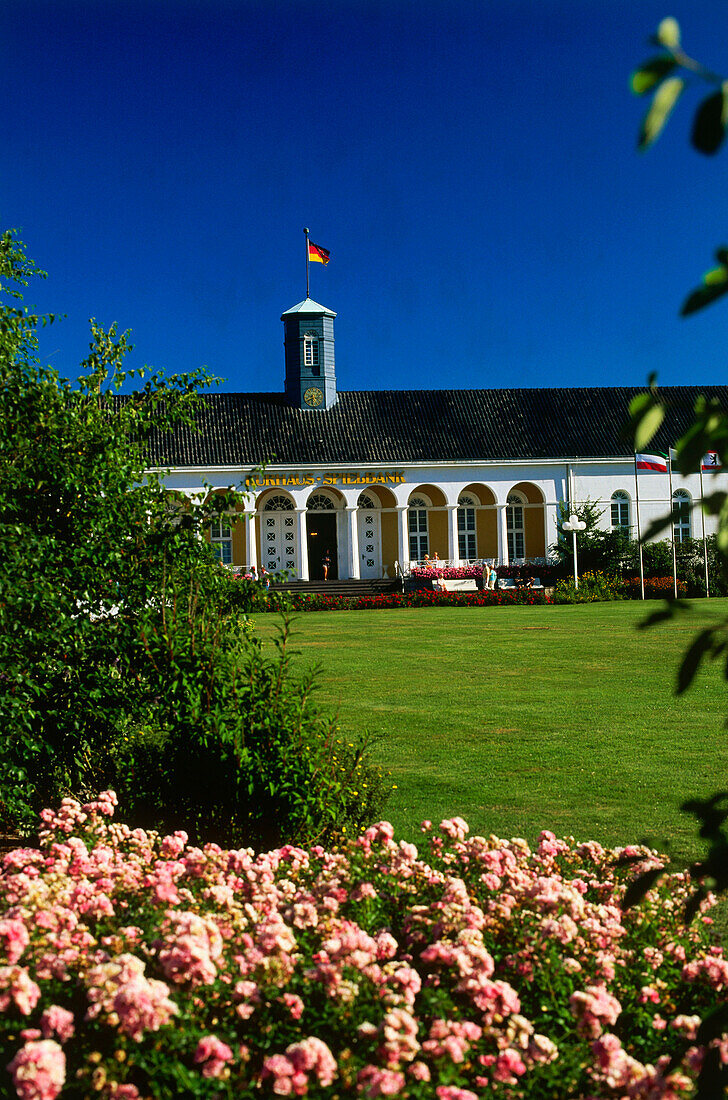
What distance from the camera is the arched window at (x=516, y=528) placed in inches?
1705

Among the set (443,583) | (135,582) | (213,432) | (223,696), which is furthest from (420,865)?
(213,432)

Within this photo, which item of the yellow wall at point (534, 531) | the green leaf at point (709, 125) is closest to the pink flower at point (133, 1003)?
the green leaf at point (709, 125)

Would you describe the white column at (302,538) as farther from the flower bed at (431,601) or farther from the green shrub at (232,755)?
the green shrub at (232,755)

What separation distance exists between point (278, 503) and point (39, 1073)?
4034cm

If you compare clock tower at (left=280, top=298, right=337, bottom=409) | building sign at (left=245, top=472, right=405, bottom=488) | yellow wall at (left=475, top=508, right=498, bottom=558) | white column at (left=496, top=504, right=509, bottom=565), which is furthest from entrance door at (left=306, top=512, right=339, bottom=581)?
white column at (left=496, top=504, right=509, bottom=565)

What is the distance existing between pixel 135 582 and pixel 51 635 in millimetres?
861

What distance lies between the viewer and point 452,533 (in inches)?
1642

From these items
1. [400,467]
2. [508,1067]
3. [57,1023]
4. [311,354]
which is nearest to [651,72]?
[508,1067]

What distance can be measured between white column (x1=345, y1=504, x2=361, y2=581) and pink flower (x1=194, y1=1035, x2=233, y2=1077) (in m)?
38.6

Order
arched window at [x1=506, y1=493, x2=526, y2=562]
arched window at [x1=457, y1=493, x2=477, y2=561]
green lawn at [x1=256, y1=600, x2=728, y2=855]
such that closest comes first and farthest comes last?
1. green lawn at [x1=256, y1=600, x2=728, y2=855]
2. arched window at [x1=506, y1=493, x2=526, y2=562]
3. arched window at [x1=457, y1=493, x2=477, y2=561]

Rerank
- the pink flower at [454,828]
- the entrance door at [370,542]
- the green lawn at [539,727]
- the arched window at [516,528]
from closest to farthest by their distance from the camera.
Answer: the pink flower at [454,828] < the green lawn at [539,727] < the entrance door at [370,542] < the arched window at [516,528]

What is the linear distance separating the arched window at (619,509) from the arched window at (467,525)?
592 centimetres

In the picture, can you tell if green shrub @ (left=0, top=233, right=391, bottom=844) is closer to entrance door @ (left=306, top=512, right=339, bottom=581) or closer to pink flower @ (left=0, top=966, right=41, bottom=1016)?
pink flower @ (left=0, top=966, right=41, bottom=1016)

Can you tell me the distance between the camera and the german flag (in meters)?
44.0
